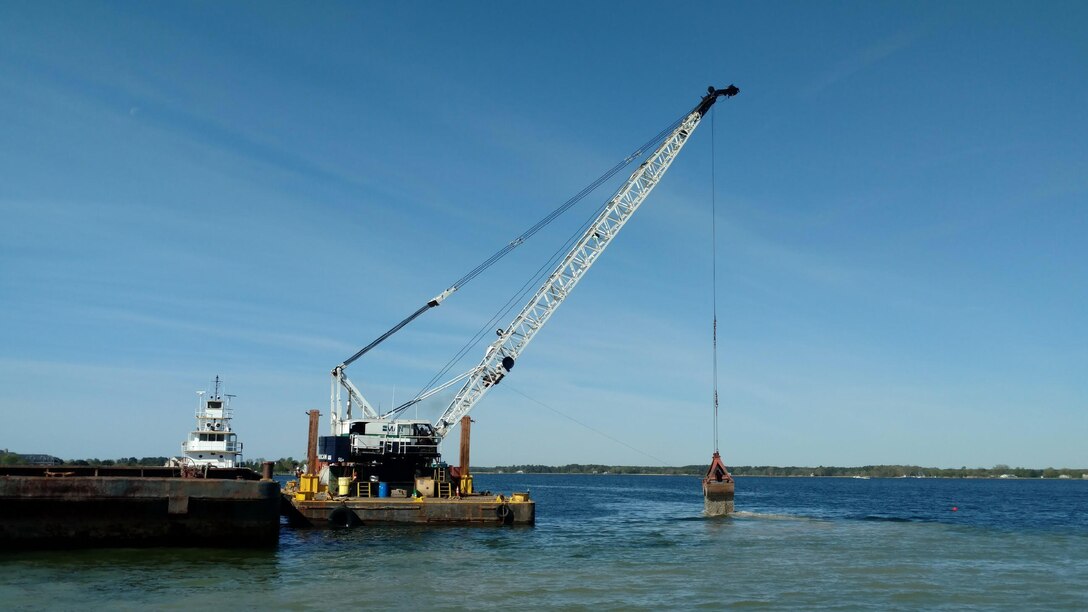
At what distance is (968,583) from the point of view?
33906mm

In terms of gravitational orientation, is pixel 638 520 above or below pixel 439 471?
below

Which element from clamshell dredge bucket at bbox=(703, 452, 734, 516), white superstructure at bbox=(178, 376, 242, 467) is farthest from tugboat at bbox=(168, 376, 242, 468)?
clamshell dredge bucket at bbox=(703, 452, 734, 516)

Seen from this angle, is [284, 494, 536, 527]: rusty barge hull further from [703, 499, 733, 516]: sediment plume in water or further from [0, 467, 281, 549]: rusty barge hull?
[703, 499, 733, 516]: sediment plume in water

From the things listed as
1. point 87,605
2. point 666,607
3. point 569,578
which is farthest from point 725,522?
point 87,605

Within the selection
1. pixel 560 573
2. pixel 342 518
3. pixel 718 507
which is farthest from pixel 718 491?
pixel 560 573

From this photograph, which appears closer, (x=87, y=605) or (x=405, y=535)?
(x=87, y=605)

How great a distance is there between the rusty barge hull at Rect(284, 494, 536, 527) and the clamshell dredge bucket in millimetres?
20476

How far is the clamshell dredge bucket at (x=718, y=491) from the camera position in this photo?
68438mm

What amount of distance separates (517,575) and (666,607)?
821 centimetres

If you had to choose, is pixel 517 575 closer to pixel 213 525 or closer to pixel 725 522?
pixel 213 525

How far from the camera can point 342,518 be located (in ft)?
165

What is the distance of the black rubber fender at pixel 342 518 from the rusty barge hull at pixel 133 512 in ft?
30.1

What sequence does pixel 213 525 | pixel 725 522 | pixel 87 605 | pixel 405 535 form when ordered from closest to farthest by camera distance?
pixel 87 605
pixel 213 525
pixel 405 535
pixel 725 522

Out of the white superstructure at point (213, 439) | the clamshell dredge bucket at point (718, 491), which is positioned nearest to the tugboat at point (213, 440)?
the white superstructure at point (213, 439)
